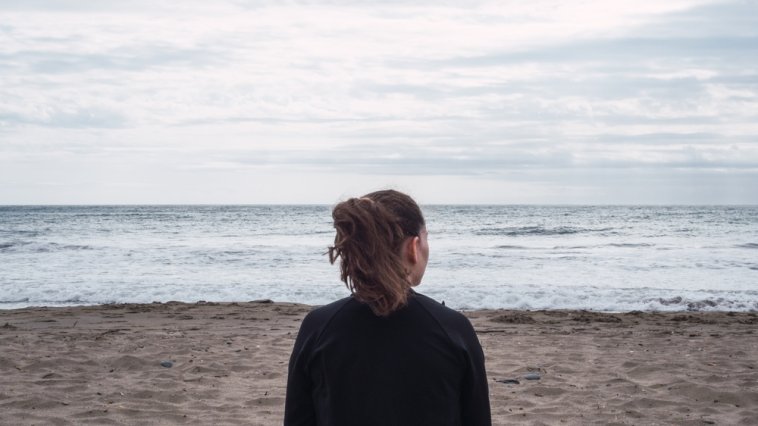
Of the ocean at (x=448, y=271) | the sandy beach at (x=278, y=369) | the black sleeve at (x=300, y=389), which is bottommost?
the ocean at (x=448, y=271)

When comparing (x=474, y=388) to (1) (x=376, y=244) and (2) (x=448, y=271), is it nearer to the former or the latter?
(1) (x=376, y=244)

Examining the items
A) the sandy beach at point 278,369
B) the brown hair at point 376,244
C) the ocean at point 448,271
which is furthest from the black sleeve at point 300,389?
the ocean at point 448,271

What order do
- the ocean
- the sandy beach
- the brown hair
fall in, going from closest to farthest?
the brown hair, the sandy beach, the ocean

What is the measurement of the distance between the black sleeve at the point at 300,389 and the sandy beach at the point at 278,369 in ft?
11.3

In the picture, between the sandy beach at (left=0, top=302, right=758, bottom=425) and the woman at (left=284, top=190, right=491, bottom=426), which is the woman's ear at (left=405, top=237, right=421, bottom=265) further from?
the sandy beach at (left=0, top=302, right=758, bottom=425)

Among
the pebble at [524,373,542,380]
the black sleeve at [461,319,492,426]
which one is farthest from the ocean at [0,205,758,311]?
the black sleeve at [461,319,492,426]

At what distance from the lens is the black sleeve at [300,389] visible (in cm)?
185

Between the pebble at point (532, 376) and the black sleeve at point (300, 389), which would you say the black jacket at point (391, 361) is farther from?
the pebble at point (532, 376)

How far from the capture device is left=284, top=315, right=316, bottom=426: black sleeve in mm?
1848

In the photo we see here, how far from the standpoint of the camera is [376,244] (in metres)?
1.72

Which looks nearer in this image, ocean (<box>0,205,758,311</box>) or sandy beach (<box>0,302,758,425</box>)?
sandy beach (<box>0,302,758,425</box>)

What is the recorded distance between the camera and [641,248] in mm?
23094

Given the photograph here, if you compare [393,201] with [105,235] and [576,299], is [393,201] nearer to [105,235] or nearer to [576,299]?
[576,299]

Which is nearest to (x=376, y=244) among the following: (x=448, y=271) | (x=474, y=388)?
(x=474, y=388)
